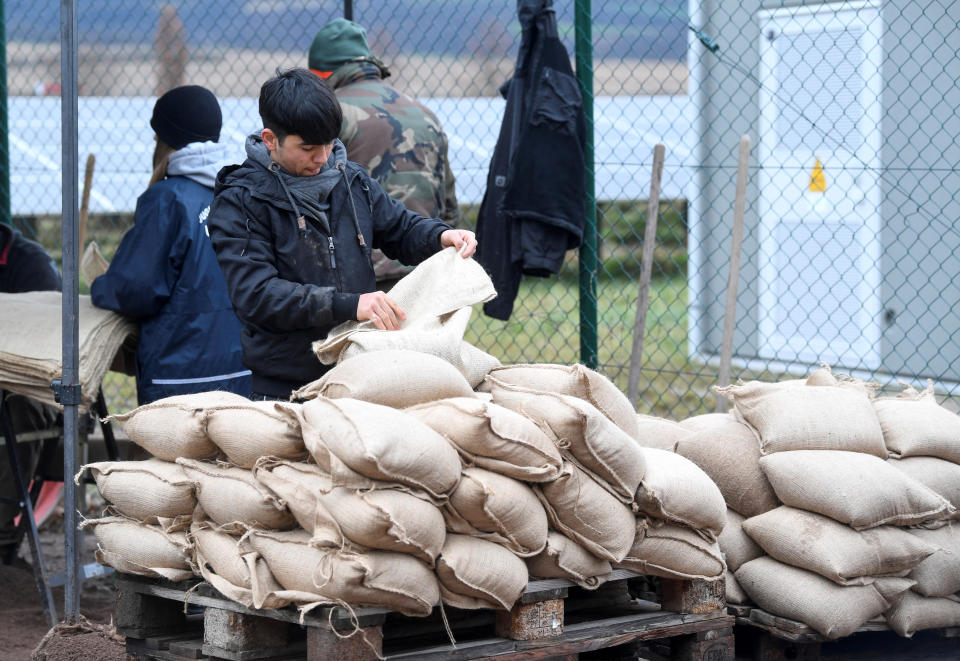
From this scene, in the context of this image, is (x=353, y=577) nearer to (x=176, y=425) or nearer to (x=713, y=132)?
(x=176, y=425)

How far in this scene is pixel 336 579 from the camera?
2.73 m

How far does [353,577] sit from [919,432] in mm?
2193

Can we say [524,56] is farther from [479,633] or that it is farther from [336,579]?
[336,579]

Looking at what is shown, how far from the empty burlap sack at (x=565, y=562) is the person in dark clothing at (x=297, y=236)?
77 centimetres

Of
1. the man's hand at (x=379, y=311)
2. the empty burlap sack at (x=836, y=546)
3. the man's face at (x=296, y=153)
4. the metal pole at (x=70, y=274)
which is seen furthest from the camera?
the metal pole at (x=70, y=274)

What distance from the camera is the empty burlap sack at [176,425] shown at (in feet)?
10.7

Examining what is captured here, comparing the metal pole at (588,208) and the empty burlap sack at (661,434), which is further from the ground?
the metal pole at (588,208)

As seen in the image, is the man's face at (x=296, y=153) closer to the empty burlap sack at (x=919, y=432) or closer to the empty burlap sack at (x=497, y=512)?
the empty burlap sack at (x=497, y=512)

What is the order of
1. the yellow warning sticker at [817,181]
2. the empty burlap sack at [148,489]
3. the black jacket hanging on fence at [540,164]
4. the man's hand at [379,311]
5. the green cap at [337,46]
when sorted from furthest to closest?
the yellow warning sticker at [817,181]
the black jacket hanging on fence at [540,164]
the green cap at [337,46]
the man's hand at [379,311]
the empty burlap sack at [148,489]

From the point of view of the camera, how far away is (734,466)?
3.87 metres

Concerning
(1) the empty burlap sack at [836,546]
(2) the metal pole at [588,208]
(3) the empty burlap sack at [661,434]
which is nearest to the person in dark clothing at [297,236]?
(3) the empty burlap sack at [661,434]

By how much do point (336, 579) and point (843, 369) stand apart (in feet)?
18.3

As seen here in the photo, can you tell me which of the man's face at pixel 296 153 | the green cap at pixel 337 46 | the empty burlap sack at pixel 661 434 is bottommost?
the empty burlap sack at pixel 661 434

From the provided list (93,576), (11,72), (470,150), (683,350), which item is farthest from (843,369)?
(11,72)
